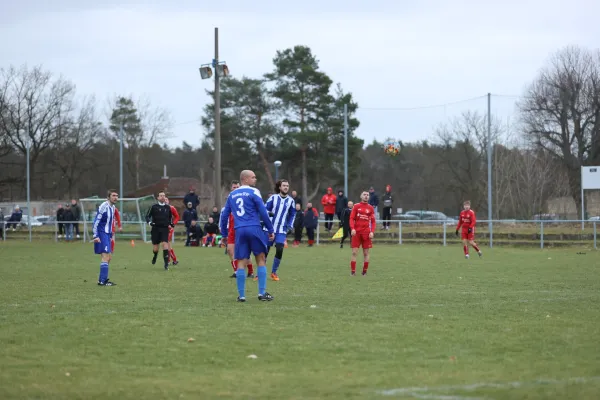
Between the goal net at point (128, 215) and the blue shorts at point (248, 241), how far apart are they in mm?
28801

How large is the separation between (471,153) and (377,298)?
48.5 metres

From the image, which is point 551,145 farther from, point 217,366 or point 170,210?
point 217,366

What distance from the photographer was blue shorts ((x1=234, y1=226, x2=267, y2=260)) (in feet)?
41.4

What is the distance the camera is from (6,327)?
399 inches

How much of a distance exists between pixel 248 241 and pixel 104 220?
4.81 m

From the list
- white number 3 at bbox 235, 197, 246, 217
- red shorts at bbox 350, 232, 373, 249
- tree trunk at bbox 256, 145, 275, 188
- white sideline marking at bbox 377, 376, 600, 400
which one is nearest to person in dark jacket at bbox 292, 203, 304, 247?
red shorts at bbox 350, 232, 373, 249

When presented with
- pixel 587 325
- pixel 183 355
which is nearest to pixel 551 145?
pixel 587 325

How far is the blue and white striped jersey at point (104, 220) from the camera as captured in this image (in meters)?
16.4

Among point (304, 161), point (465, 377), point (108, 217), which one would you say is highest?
point (304, 161)

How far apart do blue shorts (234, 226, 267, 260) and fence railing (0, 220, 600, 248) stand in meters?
21.9

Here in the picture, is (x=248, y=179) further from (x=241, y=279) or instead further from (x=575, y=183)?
(x=575, y=183)

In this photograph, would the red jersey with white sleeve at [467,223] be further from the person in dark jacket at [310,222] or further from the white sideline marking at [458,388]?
the white sideline marking at [458,388]

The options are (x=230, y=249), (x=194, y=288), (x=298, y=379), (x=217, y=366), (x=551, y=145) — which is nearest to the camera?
(x=298, y=379)

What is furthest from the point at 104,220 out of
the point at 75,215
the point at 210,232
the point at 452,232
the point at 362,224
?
the point at 75,215
